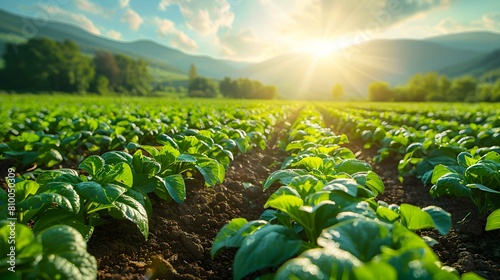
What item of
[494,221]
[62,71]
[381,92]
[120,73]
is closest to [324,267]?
[494,221]

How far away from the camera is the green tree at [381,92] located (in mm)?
82688

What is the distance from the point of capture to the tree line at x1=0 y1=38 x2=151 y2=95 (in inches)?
2286

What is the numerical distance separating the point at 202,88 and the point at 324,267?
79.5 metres

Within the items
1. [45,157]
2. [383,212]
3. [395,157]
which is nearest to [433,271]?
[383,212]

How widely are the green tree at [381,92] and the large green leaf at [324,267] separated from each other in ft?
288

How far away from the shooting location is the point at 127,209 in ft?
6.99

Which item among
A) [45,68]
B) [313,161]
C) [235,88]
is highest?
[313,161]

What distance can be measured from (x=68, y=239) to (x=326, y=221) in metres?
1.29

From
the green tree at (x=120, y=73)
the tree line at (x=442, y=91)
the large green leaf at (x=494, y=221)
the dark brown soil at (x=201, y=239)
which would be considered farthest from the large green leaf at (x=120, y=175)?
the tree line at (x=442, y=91)

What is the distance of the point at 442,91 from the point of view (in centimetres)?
7450

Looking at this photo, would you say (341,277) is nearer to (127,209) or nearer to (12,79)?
(127,209)

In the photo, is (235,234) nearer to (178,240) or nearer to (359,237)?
(359,237)

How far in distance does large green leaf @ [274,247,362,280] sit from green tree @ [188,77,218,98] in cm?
7515

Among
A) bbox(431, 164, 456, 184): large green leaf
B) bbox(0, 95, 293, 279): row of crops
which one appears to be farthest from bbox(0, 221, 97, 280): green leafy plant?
bbox(431, 164, 456, 184): large green leaf
